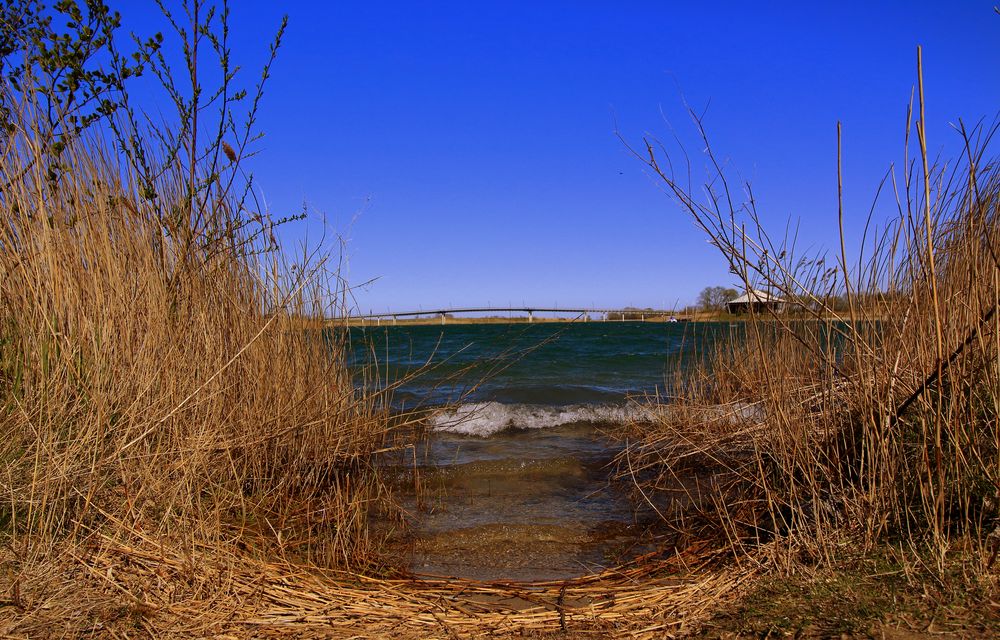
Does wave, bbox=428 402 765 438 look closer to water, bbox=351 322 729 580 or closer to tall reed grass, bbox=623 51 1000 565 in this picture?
water, bbox=351 322 729 580

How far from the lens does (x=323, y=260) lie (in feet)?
12.0

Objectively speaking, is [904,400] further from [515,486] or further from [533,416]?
[533,416]

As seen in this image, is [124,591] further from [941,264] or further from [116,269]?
[941,264]

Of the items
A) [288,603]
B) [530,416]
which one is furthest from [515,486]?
[530,416]

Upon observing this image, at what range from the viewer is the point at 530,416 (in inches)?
311

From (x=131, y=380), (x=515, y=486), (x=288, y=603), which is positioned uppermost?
(x=131, y=380)

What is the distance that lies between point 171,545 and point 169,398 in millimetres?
548

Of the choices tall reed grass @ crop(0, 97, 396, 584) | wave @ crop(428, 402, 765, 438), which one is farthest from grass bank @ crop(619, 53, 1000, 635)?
wave @ crop(428, 402, 765, 438)

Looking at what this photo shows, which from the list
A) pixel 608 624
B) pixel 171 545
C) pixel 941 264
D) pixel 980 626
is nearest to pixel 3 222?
pixel 171 545

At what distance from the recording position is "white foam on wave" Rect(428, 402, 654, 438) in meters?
7.19

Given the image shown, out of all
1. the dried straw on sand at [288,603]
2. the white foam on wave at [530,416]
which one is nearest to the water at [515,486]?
the white foam on wave at [530,416]

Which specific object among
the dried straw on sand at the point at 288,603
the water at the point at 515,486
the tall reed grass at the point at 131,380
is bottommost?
the water at the point at 515,486

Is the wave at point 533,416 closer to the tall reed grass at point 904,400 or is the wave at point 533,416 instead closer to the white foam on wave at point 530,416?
the white foam on wave at point 530,416

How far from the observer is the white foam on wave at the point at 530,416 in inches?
283
